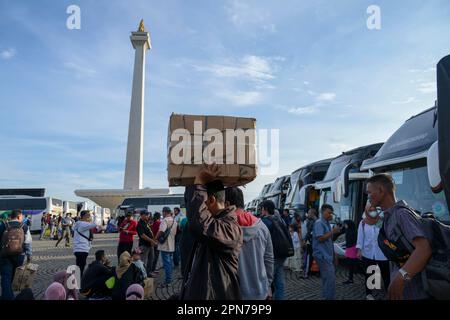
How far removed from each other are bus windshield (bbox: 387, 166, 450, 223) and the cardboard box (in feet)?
12.0

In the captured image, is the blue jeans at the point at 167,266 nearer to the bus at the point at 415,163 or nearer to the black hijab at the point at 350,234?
the black hijab at the point at 350,234

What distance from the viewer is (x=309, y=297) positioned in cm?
709

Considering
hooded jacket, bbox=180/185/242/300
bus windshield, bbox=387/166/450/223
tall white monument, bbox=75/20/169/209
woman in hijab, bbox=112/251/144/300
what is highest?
tall white monument, bbox=75/20/169/209

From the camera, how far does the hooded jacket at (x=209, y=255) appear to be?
2469mm

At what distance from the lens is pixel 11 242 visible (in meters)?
6.50

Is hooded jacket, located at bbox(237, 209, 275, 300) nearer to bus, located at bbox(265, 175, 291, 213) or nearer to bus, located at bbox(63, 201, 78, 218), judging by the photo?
bus, located at bbox(265, 175, 291, 213)

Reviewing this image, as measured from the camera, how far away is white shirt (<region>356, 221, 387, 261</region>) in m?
6.43

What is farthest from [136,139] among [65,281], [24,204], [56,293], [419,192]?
[419,192]

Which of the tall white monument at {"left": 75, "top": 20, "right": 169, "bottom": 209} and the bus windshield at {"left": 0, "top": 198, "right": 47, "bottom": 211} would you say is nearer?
the bus windshield at {"left": 0, "top": 198, "right": 47, "bottom": 211}

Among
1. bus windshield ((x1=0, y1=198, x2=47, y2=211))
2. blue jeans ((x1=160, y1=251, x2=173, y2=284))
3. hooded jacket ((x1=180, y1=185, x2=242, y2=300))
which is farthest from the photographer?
bus windshield ((x1=0, y1=198, x2=47, y2=211))

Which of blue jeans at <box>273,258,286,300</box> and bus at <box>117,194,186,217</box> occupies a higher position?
bus at <box>117,194,186,217</box>

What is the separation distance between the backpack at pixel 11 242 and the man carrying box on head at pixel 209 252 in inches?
210

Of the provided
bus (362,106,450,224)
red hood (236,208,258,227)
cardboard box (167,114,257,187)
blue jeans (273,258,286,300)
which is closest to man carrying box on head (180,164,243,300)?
cardboard box (167,114,257,187)
